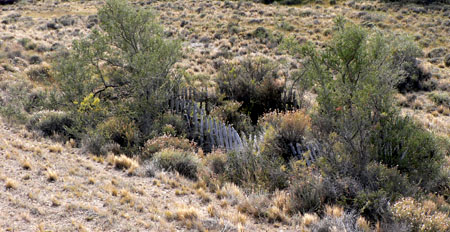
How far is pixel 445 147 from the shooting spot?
7.48 meters

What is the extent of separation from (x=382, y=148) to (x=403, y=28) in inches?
1040

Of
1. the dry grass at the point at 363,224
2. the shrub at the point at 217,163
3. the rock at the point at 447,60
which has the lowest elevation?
the rock at the point at 447,60

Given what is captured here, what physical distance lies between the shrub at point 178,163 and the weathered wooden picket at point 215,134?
3.23 ft

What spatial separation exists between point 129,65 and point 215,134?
3.55 meters

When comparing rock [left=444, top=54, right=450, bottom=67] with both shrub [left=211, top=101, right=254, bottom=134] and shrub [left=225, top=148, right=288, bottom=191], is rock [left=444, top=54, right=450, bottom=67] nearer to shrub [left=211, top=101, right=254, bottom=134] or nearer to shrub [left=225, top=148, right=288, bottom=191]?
shrub [left=211, top=101, right=254, bottom=134]

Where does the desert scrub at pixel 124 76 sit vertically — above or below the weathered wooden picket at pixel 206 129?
above

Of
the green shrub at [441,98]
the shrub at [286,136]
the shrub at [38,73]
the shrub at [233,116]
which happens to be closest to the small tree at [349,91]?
the shrub at [286,136]

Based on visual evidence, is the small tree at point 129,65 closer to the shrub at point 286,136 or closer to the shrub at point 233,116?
the shrub at point 233,116

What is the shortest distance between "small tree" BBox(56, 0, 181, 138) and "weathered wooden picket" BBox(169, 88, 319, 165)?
671mm

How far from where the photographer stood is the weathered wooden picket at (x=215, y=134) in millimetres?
6739

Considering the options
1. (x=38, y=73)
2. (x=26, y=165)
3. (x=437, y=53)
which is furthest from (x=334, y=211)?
(x=437, y=53)

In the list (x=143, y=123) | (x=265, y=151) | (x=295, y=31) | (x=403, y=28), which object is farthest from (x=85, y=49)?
(x=403, y=28)

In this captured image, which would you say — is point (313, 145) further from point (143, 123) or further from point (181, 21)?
point (181, 21)

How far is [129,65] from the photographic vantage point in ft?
31.7
